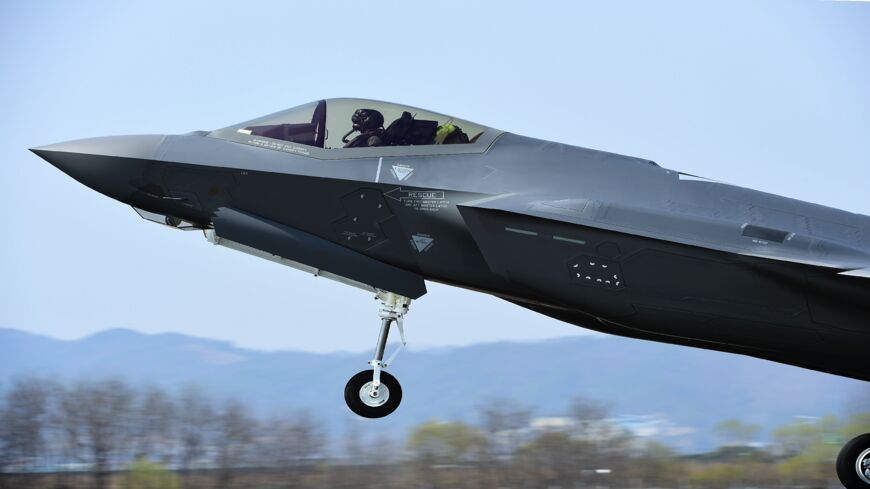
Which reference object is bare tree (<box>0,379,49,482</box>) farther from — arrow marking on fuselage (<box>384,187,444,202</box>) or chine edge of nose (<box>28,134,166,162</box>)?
arrow marking on fuselage (<box>384,187,444,202</box>)

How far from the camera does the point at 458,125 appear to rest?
13.7m

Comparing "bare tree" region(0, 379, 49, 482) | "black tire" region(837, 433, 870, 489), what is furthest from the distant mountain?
"black tire" region(837, 433, 870, 489)

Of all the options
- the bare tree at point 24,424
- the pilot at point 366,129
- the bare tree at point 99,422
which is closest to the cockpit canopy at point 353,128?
the pilot at point 366,129

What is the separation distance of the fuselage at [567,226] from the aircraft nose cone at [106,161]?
17 mm

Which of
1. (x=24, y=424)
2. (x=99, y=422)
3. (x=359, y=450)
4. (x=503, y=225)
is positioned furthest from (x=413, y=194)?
(x=24, y=424)

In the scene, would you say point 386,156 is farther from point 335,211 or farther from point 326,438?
point 326,438

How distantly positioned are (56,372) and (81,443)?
16.3 ft

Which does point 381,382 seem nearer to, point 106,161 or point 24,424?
point 106,161

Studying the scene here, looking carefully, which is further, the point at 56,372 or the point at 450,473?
the point at 56,372

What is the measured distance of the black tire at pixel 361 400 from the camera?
1396 cm

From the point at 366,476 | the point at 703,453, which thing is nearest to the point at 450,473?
the point at 366,476

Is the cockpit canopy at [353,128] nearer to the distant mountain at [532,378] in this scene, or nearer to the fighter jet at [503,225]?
the fighter jet at [503,225]

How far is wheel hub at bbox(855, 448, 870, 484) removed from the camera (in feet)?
47.2

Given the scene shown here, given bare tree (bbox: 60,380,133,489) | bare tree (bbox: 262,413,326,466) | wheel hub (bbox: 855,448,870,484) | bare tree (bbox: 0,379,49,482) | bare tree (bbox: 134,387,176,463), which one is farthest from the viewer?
bare tree (bbox: 0,379,49,482)
